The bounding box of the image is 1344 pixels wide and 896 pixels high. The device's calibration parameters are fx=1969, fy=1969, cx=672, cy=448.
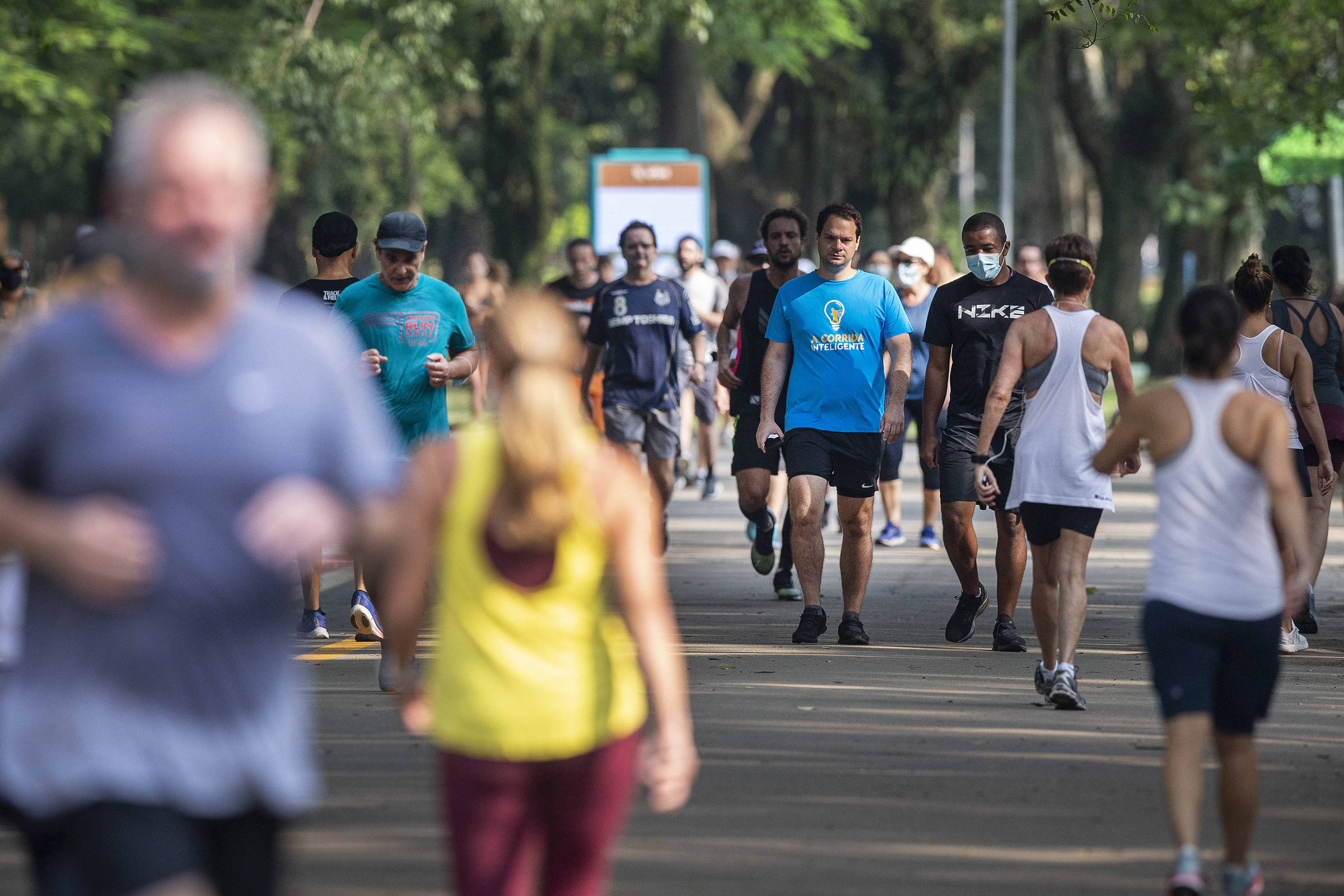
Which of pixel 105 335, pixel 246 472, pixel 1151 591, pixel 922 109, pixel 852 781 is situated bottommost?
pixel 852 781

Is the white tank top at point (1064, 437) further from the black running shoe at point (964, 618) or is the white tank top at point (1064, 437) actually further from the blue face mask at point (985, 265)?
the black running shoe at point (964, 618)

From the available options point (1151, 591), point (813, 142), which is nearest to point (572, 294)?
point (1151, 591)

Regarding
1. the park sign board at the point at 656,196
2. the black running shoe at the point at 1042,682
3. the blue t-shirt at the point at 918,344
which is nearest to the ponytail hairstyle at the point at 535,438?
the black running shoe at the point at 1042,682

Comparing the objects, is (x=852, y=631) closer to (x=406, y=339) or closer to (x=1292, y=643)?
(x=1292, y=643)

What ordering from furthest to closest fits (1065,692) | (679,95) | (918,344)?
(679,95) < (918,344) < (1065,692)

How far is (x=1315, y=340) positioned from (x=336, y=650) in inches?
200

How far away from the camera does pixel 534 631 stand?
3533 millimetres

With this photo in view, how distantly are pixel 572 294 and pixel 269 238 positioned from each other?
36.5 m

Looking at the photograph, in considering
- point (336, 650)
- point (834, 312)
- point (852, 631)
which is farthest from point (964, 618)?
point (336, 650)

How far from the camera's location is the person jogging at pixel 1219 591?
16.1ft

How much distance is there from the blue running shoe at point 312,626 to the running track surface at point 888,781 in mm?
102

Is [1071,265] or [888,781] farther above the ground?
[1071,265]

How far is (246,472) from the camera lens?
10.1 feet

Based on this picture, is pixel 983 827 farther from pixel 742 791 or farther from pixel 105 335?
pixel 105 335
